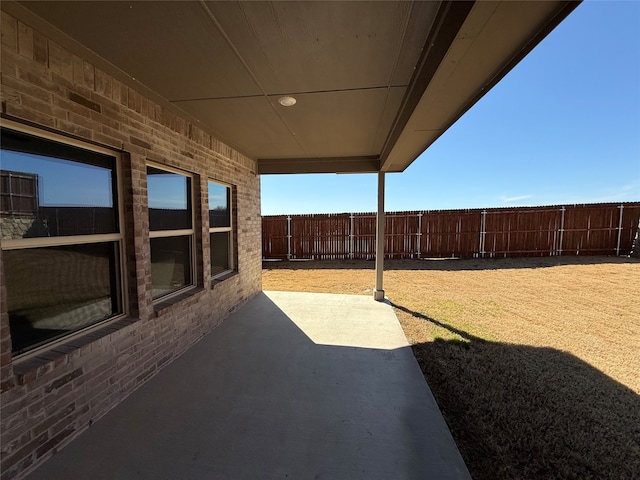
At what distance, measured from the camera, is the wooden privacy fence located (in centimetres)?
1039

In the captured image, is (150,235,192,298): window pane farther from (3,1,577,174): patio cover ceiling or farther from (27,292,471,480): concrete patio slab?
(3,1,577,174): patio cover ceiling

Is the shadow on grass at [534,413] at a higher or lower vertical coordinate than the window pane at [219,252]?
lower

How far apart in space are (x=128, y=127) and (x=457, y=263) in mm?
10471

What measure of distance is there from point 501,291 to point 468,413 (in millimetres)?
5127

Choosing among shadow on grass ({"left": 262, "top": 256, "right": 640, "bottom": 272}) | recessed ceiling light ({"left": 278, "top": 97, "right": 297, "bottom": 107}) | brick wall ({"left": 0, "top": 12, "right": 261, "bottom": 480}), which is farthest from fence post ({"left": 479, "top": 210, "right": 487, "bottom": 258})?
brick wall ({"left": 0, "top": 12, "right": 261, "bottom": 480})

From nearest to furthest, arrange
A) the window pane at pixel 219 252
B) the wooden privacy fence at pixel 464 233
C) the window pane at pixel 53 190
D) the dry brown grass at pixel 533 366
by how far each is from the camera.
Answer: the window pane at pixel 53 190 < the dry brown grass at pixel 533 366 < the window pane at pixel 219 252 < the wooden privacy fence at pixel 464 233

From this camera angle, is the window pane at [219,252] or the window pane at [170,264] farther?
the window pane at [219,252]

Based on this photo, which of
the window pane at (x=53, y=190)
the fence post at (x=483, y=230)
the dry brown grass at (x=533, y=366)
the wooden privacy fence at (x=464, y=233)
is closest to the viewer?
the window pane at (x=53, y=190)

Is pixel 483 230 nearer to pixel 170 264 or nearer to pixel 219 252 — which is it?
pixel 219 252

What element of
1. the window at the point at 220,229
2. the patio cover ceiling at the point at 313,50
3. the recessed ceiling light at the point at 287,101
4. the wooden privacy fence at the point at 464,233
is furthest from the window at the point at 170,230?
the wooden privacy fence at the point at 464,233

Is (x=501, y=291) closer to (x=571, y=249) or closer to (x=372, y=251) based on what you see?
(x=372, y=251)

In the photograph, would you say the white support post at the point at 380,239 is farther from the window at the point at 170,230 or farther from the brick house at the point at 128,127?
the window at the point at 170,230

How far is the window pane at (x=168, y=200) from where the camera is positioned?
2.99m

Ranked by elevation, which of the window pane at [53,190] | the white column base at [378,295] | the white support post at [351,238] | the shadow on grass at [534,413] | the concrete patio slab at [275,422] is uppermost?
the window pane at [53,190]
